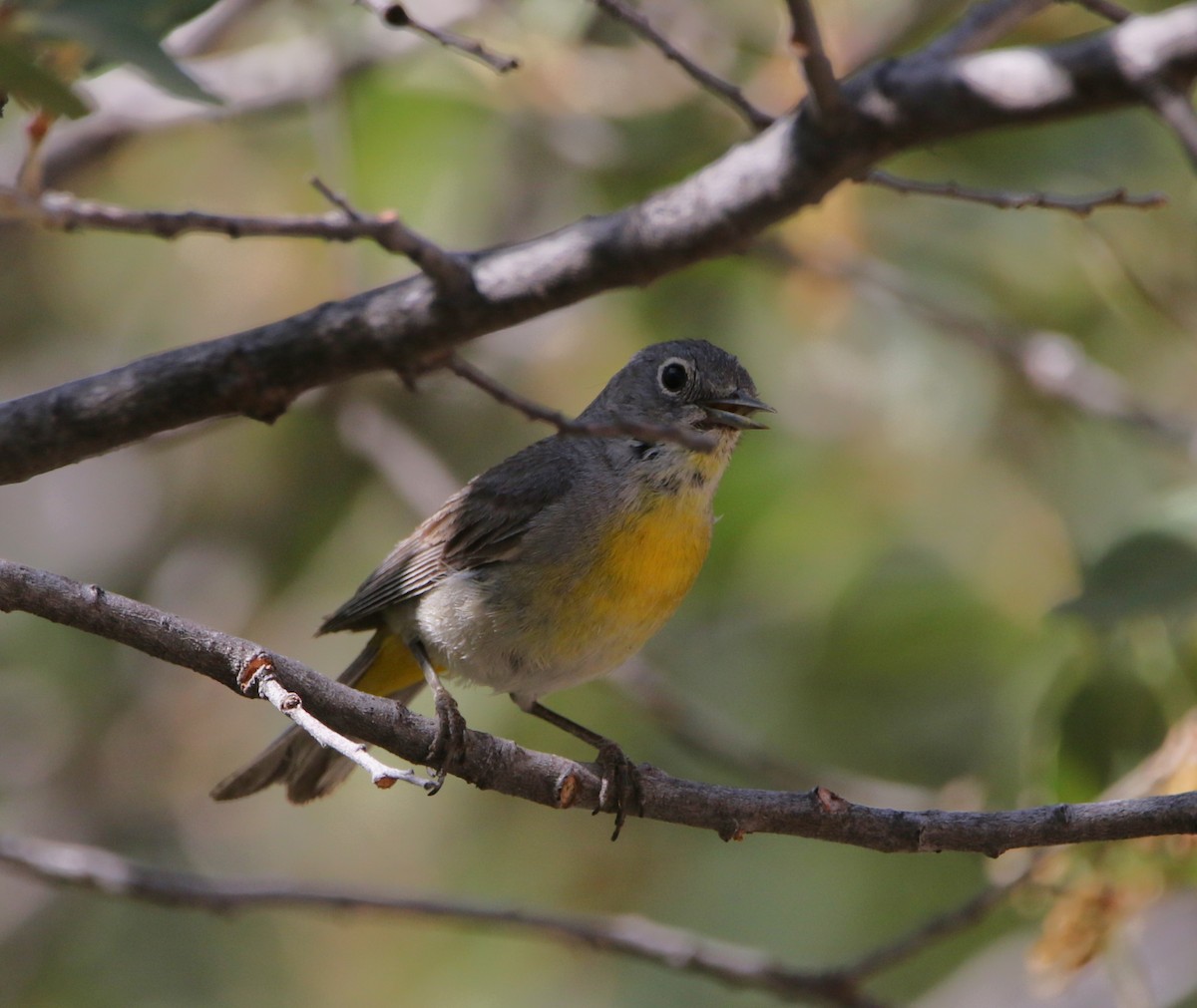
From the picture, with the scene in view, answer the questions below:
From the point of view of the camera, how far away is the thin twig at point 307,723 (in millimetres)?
2521

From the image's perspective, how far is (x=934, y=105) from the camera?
2834 millimetres

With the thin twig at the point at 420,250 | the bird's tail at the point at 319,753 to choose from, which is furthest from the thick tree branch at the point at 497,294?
the bird's tail at the point at 319,753

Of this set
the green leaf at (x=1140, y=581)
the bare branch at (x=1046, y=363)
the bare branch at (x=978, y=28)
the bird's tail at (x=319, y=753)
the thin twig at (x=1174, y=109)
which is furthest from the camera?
the bare branch at (x=1046, y=363)

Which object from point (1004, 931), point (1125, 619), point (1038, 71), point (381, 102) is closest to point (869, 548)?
point (1004, 931)

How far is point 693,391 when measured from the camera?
486cm

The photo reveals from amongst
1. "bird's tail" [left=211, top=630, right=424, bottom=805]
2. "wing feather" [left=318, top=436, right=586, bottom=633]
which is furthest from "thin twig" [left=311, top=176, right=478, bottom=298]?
"bird's tail" [left=211, top=630, right=424, bottom=805]

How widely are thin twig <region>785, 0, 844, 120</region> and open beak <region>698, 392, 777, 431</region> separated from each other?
1.61 metres

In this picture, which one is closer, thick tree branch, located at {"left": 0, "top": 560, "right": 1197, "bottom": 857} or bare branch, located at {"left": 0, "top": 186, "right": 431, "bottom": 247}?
thick tree branch, located at {"left": 0, "top": 560, "right": 1197, "bottom": 857}

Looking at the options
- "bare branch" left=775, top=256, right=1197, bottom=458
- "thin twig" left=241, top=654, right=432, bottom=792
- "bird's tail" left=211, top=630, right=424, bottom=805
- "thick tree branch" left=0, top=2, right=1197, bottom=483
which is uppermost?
"thick tree branch" left=0, top=2, right=1197, bottom=483

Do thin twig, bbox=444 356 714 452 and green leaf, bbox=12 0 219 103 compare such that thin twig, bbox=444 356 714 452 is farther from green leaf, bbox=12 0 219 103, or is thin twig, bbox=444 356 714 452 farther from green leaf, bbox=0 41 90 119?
green leaf, bbox=0 41 90 119

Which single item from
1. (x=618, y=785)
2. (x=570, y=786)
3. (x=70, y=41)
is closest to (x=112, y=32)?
(x=70, y=41)

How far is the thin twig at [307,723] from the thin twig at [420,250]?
3.15 ft

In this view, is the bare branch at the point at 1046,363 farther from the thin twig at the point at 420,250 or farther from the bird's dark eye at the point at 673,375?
the thin twig at the point at 420,250

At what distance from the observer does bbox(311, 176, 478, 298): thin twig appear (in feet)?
10.1
